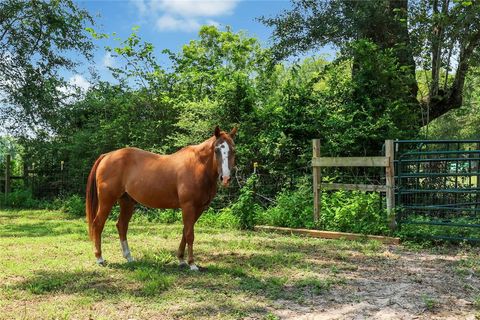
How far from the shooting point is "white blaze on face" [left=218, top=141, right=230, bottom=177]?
5.44m

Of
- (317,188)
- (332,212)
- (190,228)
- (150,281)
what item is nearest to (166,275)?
(150,281)

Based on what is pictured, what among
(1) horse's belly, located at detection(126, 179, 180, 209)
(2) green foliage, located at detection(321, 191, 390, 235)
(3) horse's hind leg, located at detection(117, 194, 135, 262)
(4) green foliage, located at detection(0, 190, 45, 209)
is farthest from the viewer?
(4) green foliage, located at detection(0, 190, 45, 209)

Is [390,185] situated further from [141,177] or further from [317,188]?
[141,177]

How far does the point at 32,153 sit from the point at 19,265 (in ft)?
36.8

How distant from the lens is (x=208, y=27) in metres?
33.2

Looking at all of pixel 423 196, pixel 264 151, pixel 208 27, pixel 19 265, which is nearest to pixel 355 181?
pixel 423 196

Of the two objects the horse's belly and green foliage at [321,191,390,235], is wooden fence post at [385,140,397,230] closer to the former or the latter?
green foliage at [321,191,390,235]

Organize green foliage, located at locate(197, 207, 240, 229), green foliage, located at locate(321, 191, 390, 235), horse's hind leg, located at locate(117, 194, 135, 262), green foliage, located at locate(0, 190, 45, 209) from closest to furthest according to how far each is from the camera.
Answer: horse's hind leg, located at locate(117, 194, 135, 262) → green foliage, located at locate(321, 191, 390, 235) → green foliage, located at locate(197, 207, 240, 229) → green foliage, located at locate(0, 190, 45, 209)

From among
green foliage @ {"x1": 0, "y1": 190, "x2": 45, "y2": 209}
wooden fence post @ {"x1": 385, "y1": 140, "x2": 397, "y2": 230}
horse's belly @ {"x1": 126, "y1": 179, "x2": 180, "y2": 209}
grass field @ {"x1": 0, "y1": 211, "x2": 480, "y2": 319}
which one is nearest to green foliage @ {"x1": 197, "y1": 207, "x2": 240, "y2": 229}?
grass field @ {"x1": 0, "y1": 211, "x2": 480, "y2": 319}

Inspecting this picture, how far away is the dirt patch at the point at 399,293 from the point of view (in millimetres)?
4152

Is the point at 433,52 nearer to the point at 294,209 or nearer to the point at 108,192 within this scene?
the point at 294,209

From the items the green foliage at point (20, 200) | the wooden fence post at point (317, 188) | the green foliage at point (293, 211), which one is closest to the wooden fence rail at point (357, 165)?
the wooden fence post at point (317, 188)

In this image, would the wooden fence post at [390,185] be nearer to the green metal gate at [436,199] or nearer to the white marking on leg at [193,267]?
the green metal gate at [436,199]

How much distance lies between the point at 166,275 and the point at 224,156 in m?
1.61
